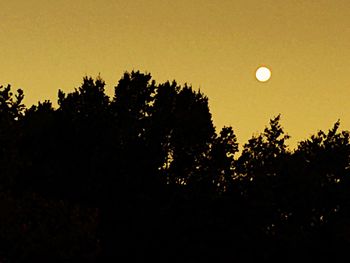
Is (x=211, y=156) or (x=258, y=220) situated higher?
(x=211, y=156)

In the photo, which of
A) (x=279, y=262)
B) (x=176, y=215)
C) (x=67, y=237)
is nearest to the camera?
(x=67, y=237)

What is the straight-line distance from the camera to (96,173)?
48969 millimetres

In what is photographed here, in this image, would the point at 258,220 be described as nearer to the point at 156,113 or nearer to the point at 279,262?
the point at 279,262

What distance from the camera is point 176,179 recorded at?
173 feet

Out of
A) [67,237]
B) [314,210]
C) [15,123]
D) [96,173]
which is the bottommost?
[67,237]

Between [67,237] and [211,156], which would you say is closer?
[67,237]

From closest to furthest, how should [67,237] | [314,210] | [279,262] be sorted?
[67,237] → [279,262] → [314,210]

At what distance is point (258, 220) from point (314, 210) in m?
7.92

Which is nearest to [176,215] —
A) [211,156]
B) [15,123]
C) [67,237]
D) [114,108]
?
[211,156]

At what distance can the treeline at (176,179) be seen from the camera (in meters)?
47.8

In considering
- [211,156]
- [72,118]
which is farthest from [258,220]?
[72,118]

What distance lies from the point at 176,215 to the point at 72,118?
11.7 meters

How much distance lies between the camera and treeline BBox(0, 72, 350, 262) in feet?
157

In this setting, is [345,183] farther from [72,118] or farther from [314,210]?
[72,118]
